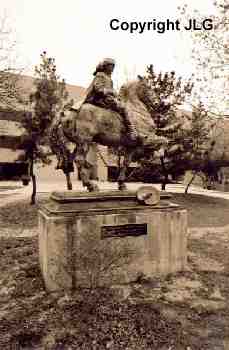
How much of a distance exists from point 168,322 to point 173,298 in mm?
805

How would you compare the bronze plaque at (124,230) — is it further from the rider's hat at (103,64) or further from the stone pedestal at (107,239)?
the rider's hat at (103,64)

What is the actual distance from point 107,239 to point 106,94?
263 cm

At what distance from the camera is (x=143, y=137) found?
6.05m

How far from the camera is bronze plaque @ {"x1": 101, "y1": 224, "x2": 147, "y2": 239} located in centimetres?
511

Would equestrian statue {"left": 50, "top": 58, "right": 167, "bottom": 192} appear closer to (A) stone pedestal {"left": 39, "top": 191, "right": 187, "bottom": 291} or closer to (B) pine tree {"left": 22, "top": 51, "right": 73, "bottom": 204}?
(A) stone pedestal {"left": 39, "top": 191, "right": 187, "bottom": 291}

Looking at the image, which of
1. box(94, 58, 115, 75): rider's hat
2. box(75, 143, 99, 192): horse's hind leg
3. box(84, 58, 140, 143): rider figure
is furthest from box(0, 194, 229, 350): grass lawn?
box(94, 58, 115, 75): rider's hat

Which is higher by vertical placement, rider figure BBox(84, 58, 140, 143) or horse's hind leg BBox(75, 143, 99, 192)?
rider figure BBox(84, 58, 140, 143)

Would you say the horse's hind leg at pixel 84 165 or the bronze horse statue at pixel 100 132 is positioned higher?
the bronze horse statue at pixel 100 132

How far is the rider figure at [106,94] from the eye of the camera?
5.88 meters

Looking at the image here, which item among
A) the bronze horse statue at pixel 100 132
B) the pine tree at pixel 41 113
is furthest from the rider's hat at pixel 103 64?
the pine tree at pixel 41 113

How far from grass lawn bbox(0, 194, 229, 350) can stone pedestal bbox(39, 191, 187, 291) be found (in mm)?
246

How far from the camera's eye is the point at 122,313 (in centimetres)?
416

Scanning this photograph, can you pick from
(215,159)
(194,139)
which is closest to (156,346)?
(194,139)

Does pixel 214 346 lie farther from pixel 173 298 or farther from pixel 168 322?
pixel 173 298
